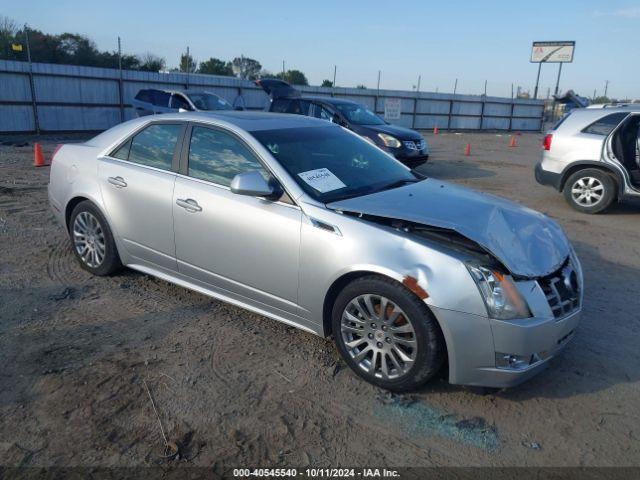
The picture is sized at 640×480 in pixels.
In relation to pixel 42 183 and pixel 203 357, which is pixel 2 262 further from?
pixel 42 183

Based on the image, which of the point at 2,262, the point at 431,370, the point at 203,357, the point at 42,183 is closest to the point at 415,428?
the point at 431,370

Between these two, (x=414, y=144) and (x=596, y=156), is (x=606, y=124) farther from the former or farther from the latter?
(x=414, y=144)

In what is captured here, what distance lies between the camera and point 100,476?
8.23ft

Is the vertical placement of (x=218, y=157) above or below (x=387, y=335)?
above

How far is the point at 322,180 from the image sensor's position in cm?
374

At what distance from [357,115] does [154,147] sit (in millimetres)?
8137

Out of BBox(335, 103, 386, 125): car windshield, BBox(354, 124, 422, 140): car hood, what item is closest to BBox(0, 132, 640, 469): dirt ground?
BBox(354, 124, 422, 140): car hood

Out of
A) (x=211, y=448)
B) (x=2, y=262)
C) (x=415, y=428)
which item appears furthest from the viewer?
(x=2, y=262)

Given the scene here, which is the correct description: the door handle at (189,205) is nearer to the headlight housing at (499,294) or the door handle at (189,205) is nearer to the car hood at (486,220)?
the car hood at (486,220)

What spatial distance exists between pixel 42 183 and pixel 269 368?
24.6ft

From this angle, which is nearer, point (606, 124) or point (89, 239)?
point (89, 239)

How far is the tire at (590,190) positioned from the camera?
8.11 metres

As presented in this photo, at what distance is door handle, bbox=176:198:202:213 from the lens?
3918 millimetres

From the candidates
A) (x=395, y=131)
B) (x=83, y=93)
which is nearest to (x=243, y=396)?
(x=395, y=131)
